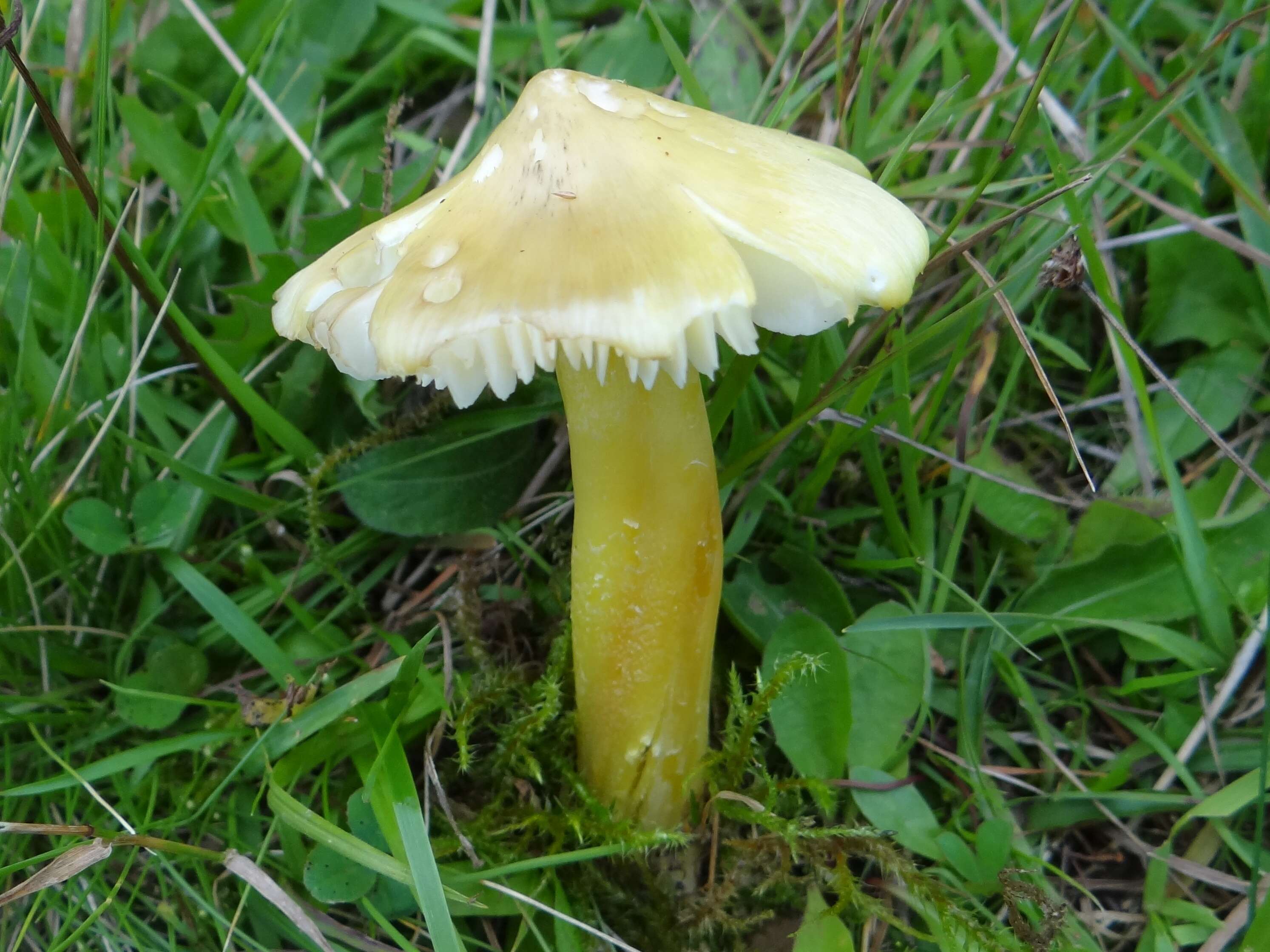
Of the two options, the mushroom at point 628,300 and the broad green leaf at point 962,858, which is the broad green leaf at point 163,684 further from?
the broad green leaf at point 962,858

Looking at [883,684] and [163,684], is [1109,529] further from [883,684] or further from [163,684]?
[163,684]

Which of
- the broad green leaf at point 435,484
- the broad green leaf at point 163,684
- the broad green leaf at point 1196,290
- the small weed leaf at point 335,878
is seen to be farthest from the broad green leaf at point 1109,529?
the broad green leaf at point 163,684

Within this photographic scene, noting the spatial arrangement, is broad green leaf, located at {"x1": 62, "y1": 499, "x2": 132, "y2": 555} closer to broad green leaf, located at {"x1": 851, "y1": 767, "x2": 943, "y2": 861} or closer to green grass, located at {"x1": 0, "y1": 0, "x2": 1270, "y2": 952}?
green grass, located at {"x1": 0, "y1": 0, "x2": 1270, "y2": 952}

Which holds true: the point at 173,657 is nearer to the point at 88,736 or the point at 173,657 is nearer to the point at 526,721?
the point at 88,736

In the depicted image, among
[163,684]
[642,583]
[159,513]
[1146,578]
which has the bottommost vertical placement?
[163,684]

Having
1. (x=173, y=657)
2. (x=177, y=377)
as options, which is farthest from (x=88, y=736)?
(x=177, y=377)

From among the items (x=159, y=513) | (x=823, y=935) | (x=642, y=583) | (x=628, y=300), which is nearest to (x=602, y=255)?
(x=628, y=300)
